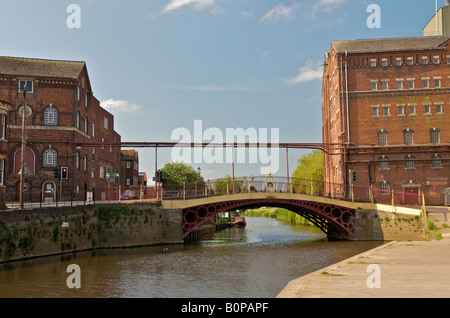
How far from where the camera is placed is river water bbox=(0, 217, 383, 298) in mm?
18453

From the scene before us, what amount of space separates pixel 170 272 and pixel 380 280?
12117 millimetres

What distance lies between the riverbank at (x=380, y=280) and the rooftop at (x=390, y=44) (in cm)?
3438

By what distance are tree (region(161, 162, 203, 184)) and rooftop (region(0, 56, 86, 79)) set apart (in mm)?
44187

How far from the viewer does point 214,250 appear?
1403 inches

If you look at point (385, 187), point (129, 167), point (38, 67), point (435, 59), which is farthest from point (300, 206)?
point (129, 167)

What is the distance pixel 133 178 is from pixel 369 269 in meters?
68.1

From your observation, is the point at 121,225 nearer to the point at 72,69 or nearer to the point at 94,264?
the point at 94,264

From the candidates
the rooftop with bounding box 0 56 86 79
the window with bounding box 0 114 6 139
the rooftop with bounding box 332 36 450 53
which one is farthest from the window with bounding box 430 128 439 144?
the window with bounding box 0 114 6 139

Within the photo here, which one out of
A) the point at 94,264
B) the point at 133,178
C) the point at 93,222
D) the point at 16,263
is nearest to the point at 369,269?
the point at 94,264

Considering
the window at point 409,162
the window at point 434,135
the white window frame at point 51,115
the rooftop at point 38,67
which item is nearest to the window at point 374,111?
the window at point 409,162

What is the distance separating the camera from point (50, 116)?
42.5 m

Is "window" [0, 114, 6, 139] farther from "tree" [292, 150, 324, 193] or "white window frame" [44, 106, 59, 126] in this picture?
"tree" [292, 150, 324, 193]

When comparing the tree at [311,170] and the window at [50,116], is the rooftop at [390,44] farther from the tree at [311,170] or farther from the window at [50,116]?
the window at [50,116]

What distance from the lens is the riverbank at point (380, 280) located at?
41.4 ft
